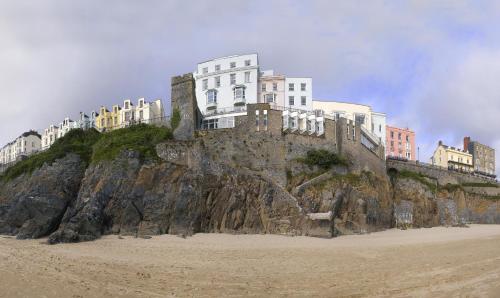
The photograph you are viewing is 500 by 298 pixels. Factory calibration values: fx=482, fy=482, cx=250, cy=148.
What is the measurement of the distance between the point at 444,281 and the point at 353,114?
43.9 meters

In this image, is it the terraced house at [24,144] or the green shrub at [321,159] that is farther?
the terraced house at [24,144]

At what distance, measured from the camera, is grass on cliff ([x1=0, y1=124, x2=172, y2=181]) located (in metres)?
36.4

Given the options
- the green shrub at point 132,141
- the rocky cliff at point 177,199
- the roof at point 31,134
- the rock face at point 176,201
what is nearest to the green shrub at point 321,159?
the rocky cliff at point 177,199

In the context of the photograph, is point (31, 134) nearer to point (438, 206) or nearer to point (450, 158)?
point (438, 206)

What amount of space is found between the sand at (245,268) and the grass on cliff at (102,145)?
780 centimetres

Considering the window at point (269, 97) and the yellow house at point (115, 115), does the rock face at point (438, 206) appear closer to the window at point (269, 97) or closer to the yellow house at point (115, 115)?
the window at point (269, 97)

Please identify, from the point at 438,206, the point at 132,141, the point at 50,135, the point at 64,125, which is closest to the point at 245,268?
the point at 132,141

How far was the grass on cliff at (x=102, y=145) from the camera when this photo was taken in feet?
120

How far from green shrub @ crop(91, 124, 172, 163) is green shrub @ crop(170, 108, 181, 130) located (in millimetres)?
531

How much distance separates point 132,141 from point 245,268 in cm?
1871

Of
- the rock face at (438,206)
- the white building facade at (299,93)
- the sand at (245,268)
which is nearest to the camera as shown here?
the sand at (245,268)

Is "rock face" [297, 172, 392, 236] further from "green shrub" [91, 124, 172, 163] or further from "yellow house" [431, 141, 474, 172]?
"yellow house" [431, 141, 474, 172]

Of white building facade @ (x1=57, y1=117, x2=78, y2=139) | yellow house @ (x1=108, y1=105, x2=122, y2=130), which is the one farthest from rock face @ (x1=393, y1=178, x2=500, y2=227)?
white building facade @ (x1=57, y1=117, x2=78, y2=139)

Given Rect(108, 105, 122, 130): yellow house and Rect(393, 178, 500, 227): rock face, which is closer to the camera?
Rect(393, 178, 500, 227): rock face
